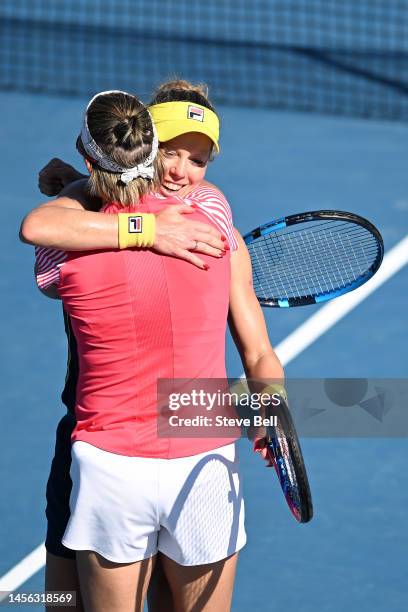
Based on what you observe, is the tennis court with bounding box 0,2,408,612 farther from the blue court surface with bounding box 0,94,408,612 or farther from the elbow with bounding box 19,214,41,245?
the elbow with bounding box 19,214,41,245

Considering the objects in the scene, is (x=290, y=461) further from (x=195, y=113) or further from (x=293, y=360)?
(x=293, y=360)

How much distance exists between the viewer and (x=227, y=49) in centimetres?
1067

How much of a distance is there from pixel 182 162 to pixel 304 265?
995mm

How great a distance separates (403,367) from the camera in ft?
20.8

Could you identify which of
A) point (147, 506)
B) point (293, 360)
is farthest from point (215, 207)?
point (293, 360)

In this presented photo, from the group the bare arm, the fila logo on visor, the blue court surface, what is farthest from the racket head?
the blue court surface

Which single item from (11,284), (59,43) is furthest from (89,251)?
(59,43)

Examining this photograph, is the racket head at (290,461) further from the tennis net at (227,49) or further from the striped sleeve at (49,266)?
the tennis net at (227,49)

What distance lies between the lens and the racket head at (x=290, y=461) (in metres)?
2.98

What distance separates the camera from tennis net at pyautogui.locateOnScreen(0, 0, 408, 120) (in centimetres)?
1009

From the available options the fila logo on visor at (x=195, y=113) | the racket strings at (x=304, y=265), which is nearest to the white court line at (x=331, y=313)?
the racket strings at (x=304, y=265)

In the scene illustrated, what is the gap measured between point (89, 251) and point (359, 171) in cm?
593

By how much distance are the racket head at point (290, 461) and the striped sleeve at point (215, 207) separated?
0.49m

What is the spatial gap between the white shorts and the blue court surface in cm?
172
